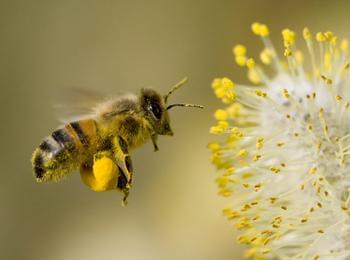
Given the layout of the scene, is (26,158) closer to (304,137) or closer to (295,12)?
(295,12)

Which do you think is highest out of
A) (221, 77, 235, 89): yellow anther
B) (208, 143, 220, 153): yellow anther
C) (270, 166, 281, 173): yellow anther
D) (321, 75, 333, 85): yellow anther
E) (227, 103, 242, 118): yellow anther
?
(221, 77, 235, 89): yellow anther

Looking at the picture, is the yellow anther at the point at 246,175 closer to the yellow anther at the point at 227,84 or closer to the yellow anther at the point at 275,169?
the yellow anther at the point at 275,169

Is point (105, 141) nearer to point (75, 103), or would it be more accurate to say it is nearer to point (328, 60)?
point (75, 103)

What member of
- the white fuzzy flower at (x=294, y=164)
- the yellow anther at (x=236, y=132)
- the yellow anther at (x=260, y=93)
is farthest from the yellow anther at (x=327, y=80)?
the yellow anther at (x=236, y=132)

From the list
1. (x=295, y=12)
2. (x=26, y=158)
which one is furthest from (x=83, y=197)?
(x=295, y=12)

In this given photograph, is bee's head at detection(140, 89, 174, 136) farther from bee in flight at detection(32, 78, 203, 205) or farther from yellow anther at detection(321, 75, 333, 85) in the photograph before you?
yellow anther at detection(321, 75, 333, 85)

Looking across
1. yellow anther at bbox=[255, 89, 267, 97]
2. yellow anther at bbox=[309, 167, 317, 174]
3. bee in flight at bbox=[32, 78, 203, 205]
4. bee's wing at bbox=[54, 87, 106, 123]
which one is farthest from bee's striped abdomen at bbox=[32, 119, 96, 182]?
yellow anther at bbox=[309, 167, 317, 174]
